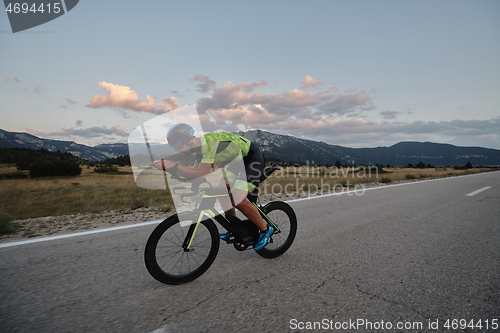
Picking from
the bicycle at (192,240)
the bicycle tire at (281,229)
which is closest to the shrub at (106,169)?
the bicycle tire at (281,229)

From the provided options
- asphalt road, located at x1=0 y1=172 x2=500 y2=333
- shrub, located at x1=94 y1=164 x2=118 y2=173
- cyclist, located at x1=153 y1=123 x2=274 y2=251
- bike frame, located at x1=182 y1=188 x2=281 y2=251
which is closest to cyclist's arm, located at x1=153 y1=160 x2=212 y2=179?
cyclist, located at x1=153 y1=123 x2=274 y2=251

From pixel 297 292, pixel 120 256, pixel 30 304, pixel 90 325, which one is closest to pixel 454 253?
pixel 297 292

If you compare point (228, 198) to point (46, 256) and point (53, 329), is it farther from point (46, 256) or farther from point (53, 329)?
point (46, 256)

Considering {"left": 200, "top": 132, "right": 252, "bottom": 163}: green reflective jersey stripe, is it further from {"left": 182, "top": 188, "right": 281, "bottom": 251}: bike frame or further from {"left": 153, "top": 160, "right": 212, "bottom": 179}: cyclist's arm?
{"left": 182, "top": 188, "right": 281, "bottom": 251}: bike frame

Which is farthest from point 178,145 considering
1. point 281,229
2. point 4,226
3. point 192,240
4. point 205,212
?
point 4,226

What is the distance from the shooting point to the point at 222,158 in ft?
9.24

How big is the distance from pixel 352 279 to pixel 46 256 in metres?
3.94

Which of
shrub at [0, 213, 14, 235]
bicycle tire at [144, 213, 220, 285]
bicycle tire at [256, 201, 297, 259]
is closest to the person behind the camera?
bicycle tire at [144, 213, 220, 285]

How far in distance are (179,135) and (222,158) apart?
0.54 meters

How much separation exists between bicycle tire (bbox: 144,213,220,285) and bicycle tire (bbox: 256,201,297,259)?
33.7 inches

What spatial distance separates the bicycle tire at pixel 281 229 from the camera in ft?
11.2

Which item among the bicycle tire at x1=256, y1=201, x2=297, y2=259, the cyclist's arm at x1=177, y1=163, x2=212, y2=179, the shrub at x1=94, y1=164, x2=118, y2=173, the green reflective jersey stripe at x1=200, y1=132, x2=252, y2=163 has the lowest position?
the bicycle tire at x1=256, y1=201, x2=297, y2=259

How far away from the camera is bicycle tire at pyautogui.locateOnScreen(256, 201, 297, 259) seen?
135 inches

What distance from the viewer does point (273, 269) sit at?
3.02 meters
